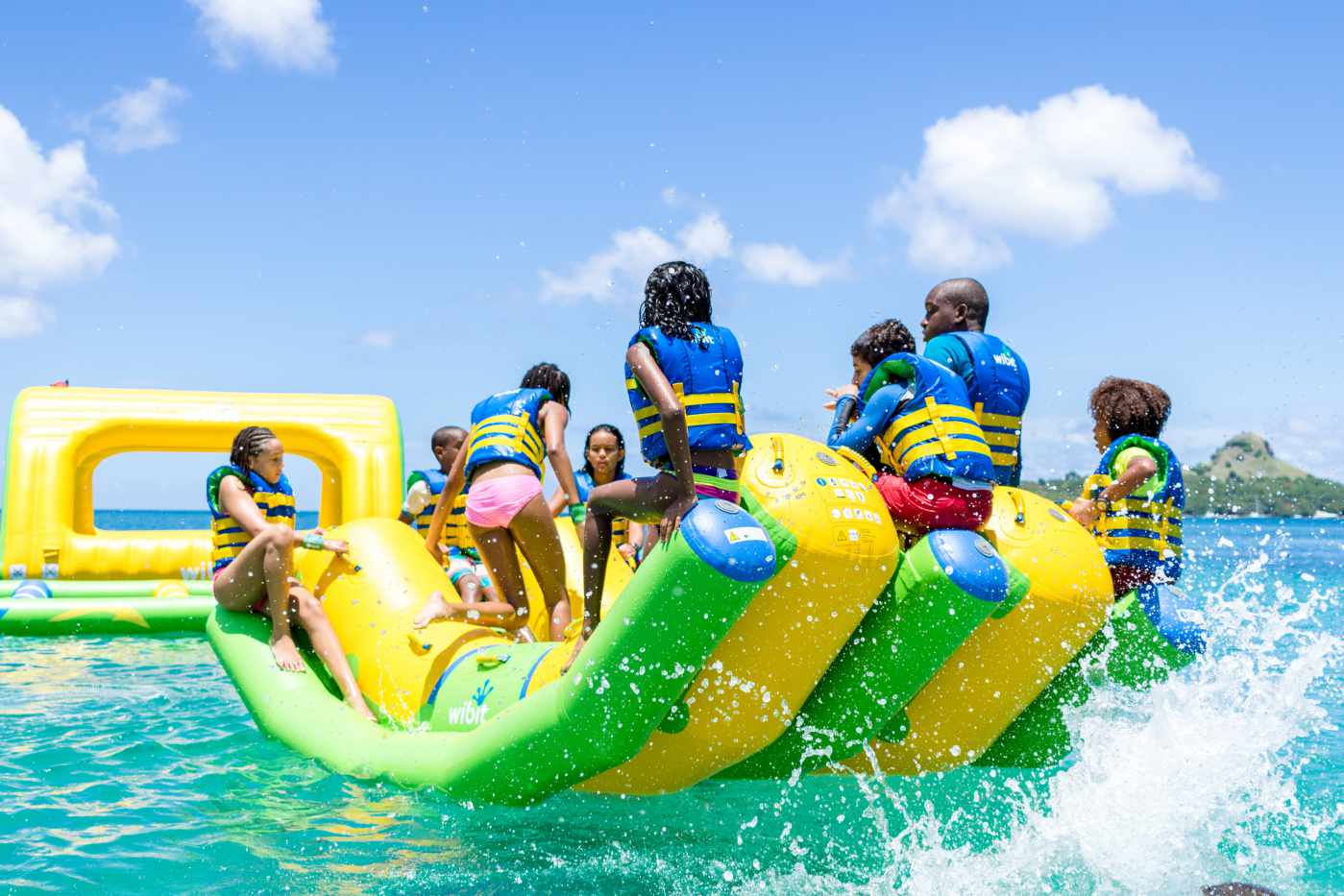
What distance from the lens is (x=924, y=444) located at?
3.26 metres

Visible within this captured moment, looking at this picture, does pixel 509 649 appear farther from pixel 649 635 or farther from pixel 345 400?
pixel 345 400

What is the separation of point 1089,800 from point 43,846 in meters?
3.22

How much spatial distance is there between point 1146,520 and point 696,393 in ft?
6.14

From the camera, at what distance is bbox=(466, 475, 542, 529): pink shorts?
15.2ft

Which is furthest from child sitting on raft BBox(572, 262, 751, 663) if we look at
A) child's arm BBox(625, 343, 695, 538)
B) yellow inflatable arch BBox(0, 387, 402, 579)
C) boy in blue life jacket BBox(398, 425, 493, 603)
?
yellow inflatable arch BBox(0, 387, 402, 579)

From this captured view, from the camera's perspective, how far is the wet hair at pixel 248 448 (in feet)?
16.6

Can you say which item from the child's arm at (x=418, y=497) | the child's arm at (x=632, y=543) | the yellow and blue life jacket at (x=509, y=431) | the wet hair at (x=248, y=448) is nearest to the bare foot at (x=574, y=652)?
the yellow and blue life jacket at (x=509, y=431)

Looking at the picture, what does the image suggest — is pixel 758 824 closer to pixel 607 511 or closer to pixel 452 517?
pixel 607 511

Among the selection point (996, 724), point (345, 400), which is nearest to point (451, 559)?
point (996, 724)

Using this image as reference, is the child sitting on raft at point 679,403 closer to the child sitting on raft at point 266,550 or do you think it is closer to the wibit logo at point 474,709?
the wibit logo at point 474,709

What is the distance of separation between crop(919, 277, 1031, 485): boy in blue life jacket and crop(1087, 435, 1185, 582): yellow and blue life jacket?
37 cm

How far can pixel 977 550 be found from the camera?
10.3 ft

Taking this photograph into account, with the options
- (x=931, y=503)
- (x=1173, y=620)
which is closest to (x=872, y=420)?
(x=931, y=503)

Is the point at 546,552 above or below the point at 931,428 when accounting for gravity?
below
